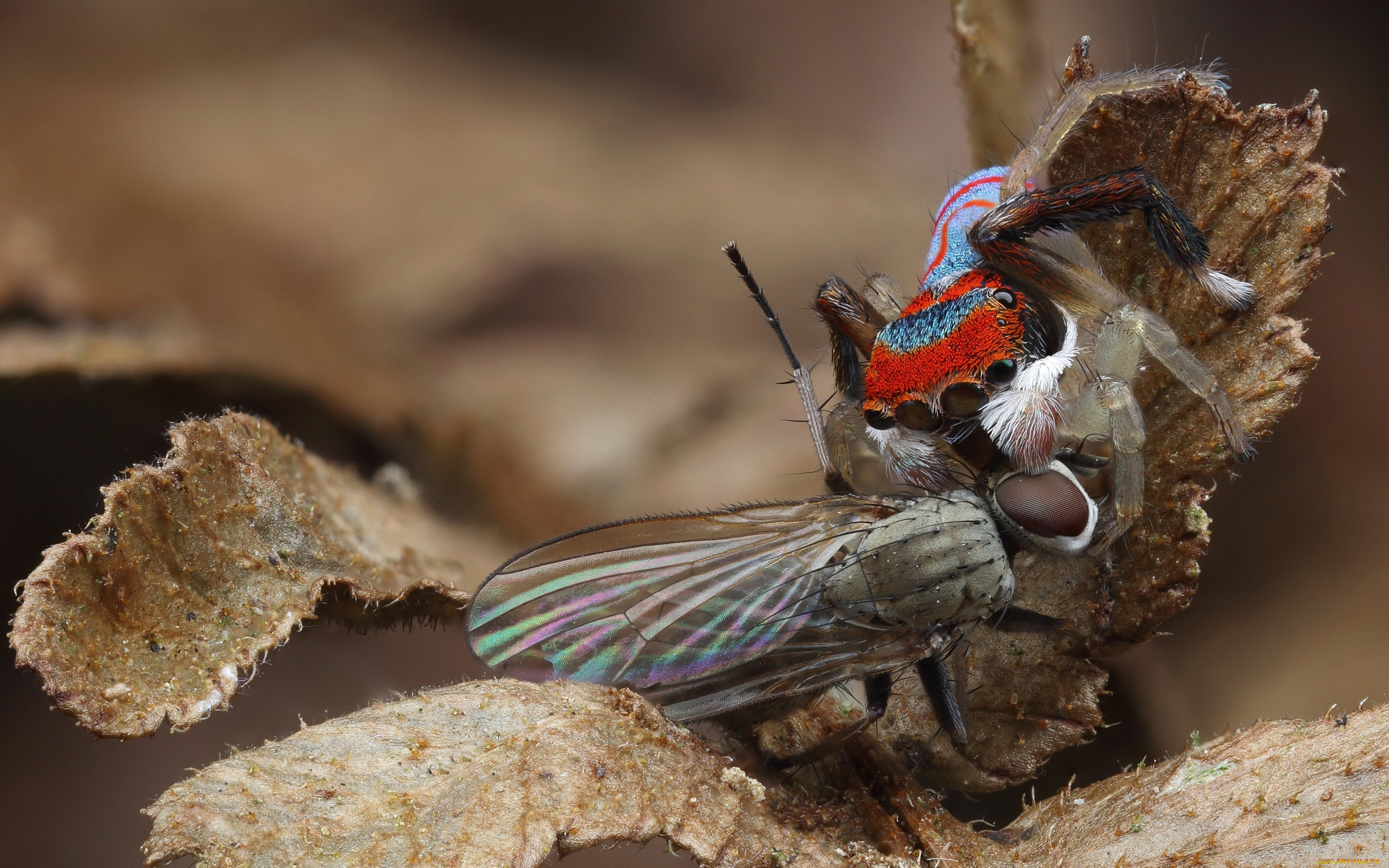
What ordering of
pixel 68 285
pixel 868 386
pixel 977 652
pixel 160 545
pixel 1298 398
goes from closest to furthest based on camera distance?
pixel 160 545 < pixel 1298 398 < pixel 977 652 < pixel 868 386 < pixel 68 285

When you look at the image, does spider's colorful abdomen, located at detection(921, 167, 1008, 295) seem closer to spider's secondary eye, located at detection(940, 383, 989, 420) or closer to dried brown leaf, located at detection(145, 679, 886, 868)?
spider's secondary eye, located at detection(940, 383, 989, 420)

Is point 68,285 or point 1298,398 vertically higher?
point 68,285

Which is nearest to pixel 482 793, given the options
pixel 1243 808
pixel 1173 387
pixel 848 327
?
pixel 1243 808

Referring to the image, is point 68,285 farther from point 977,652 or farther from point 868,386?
point 977,652

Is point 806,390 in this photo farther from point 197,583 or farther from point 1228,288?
point 197,583

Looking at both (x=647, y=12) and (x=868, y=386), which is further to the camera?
(x=647, y=12)

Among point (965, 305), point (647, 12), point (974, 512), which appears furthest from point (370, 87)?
point (974, 512)

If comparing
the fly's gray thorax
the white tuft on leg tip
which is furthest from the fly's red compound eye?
the white tuft on leg tip
